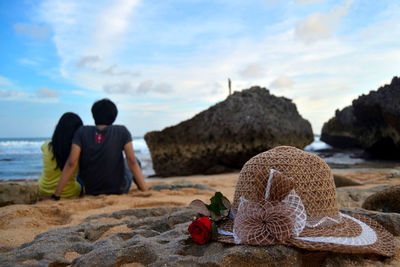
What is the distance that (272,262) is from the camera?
168cm

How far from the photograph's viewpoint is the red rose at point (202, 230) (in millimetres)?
1900

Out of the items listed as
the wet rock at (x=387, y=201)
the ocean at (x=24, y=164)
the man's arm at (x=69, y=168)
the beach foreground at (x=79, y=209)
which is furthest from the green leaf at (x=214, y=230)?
the ocean at (x=24, y=164)

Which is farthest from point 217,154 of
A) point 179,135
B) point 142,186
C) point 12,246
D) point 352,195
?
point 12,246

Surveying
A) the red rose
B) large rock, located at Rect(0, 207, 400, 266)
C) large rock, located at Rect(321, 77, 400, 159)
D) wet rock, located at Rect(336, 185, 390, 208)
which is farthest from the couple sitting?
large rock, located at Rect(321, 77, 400, 159)

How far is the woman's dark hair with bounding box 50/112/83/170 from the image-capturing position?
17.9 feet

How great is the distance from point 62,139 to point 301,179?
4582 mm

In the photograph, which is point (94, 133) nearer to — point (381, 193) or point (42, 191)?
point (42, 191)

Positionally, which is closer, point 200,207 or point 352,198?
point 200,207

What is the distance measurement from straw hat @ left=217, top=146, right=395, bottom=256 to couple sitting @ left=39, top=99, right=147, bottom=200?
12.0 ft

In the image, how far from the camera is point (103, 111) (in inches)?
213

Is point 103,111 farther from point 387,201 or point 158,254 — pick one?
point 387,201

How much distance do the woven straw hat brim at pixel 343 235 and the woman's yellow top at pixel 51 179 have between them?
4034 mm

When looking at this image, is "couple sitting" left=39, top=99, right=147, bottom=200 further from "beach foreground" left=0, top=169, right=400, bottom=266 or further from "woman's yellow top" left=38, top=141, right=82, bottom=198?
"beach foreground" left=0, top=169, right=400, bottom=266

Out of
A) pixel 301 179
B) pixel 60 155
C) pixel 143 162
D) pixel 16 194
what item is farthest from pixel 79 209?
pixel 143 162
